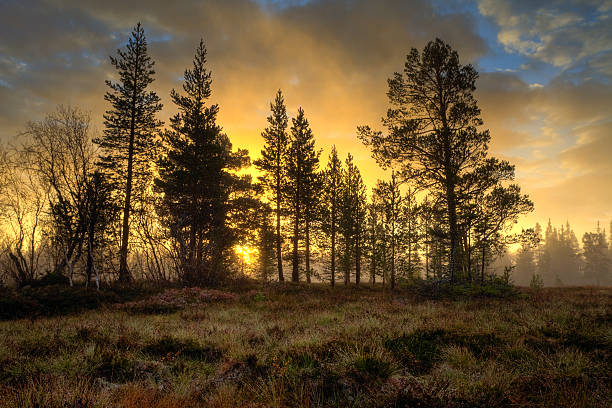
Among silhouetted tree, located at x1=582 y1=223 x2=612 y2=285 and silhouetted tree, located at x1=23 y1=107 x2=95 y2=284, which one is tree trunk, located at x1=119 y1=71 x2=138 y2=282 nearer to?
silhouetted tree, located at x1=23 y1=107 x2=95 y2=284

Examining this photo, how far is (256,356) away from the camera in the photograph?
4.71 m

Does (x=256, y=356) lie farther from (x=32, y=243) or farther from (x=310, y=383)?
(x=32, y=243)

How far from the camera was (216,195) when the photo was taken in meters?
19.0

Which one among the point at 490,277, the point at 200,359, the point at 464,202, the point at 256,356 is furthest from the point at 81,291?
the point at 490,277

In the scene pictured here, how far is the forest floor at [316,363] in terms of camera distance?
3080 mm

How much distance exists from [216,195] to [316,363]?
1634cm

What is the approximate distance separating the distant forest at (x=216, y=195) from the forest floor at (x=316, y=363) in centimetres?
693

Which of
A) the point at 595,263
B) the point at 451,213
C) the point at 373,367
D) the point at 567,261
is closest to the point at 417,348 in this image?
the point at 373,367

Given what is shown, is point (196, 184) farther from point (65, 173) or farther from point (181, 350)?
point (181, 350)

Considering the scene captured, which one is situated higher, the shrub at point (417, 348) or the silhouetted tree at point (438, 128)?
the silhouetted tree at point (438, 128)

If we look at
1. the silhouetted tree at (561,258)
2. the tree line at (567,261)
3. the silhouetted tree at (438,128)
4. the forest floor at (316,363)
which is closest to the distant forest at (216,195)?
the silhouetted tree at (438,128)

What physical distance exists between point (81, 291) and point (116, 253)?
14.7 ft

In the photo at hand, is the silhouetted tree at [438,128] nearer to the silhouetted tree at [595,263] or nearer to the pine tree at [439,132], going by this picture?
the pine tree at [439,132]

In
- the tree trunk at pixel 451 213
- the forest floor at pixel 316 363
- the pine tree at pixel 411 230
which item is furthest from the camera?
the pine tree at pixel 411 230
